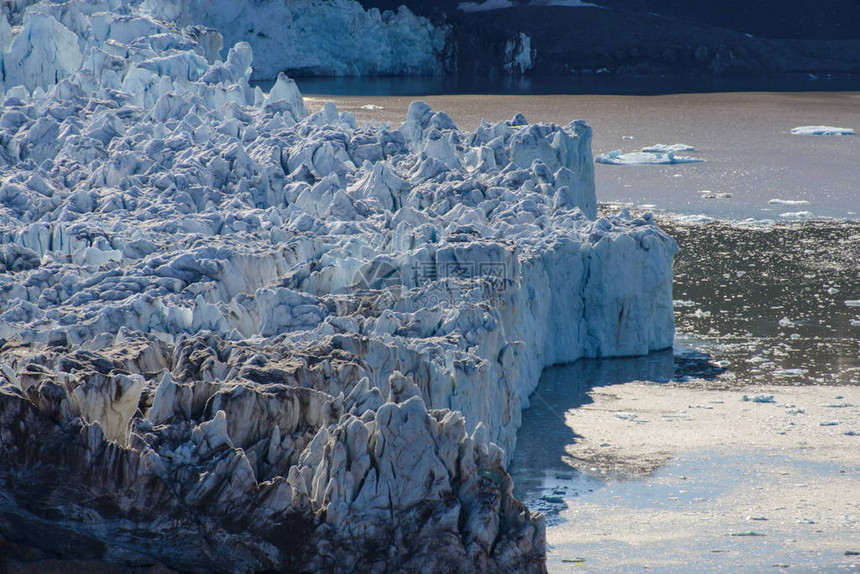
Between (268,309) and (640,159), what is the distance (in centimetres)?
1381

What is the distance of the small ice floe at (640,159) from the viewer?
1997cm

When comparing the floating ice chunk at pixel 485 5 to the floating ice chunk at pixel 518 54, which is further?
the floating ice chunk at pixel 485 5

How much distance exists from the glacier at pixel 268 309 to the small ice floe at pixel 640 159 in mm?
6277

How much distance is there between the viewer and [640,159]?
20.1 metres

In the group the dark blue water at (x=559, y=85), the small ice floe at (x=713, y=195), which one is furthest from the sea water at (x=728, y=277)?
the dark blue water at (x=559, y=85)

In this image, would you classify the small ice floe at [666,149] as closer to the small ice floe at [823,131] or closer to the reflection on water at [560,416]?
the small ice floe at [823,131]

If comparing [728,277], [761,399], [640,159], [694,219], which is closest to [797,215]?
[694,219]

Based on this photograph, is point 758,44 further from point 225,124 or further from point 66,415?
point 66,415

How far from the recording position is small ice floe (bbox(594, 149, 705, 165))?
1997cm

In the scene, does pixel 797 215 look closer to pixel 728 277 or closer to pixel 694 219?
pixel 694 219

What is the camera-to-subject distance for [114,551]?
4859mm

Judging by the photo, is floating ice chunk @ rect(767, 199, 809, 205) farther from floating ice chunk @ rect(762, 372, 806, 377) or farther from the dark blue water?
the dark blue water

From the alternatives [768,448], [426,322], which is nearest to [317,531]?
→ [426,322]

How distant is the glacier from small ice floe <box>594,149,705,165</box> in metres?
6.28
